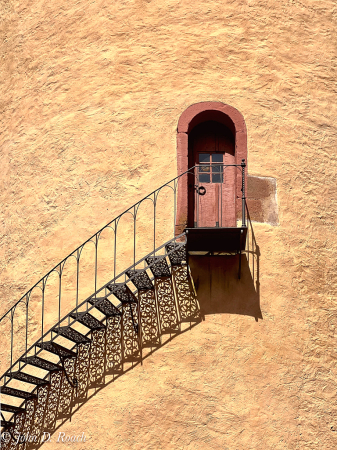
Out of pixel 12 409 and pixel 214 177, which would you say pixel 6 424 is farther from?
pixel 214 177

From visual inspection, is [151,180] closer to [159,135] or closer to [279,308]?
[159,135]

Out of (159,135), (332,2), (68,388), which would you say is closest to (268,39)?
(332,2)

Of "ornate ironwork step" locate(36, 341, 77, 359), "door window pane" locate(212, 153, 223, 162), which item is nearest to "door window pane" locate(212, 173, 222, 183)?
"door window pane" locate(212, 153, 223, 162)

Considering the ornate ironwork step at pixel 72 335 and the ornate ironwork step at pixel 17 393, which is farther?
the ornate ironwork step at pixel 17 393

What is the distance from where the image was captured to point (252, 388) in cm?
1029

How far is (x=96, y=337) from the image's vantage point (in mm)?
10789

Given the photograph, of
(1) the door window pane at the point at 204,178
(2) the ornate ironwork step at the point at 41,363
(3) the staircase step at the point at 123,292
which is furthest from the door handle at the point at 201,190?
(2) the ornate ironwork step at the point at 41,363

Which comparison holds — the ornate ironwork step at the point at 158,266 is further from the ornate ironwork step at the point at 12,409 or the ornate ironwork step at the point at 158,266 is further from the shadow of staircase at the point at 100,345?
the ornate ironwork step at the point at 12,409

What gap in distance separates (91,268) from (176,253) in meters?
1.16

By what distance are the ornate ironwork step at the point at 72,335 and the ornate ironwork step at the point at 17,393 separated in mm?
868

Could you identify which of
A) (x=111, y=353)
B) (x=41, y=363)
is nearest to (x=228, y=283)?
(x=111, y=353)

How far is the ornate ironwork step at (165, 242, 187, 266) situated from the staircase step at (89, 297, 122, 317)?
902 millimetres

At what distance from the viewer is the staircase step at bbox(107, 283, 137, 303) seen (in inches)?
407

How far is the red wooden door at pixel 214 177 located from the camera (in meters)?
11.4
